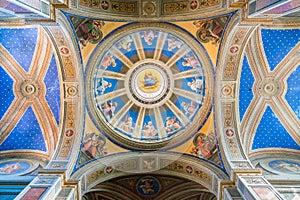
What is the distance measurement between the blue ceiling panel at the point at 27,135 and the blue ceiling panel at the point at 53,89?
935mm

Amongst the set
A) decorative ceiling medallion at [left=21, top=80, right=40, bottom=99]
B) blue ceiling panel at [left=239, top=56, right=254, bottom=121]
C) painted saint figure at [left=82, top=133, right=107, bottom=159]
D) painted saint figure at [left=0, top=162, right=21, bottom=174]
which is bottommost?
painted saint figure at [left=0, top=162, right=21, bottom=174]

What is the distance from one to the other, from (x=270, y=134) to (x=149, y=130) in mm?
5330

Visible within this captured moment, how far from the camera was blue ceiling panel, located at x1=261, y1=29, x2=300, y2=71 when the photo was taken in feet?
38.3

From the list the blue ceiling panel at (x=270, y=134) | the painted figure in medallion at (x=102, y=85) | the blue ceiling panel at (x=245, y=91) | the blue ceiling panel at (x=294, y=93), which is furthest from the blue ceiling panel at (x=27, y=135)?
the blue ceiling panel at (x=294, y=93)

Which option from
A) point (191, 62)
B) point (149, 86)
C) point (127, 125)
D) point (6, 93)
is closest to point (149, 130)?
point (127, 125)

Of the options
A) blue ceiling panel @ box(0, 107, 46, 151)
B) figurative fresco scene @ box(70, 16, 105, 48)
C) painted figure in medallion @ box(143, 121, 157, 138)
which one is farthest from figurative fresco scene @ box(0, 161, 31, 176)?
figurative fresco scene @ box(70, 16, 105, 48)

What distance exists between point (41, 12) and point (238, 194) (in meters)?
8.22

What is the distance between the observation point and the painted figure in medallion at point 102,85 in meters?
13.0

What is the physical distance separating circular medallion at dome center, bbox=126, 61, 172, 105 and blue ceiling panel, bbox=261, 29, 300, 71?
177 inches

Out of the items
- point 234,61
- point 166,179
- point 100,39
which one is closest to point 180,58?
point 234,61

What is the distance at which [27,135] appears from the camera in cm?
1255

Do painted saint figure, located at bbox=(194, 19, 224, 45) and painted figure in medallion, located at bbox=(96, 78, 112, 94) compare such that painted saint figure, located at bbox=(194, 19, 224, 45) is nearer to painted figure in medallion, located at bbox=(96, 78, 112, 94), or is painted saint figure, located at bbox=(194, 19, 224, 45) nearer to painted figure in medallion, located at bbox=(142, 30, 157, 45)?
painted figure in medallion, located at bbox=(142, 30, 157, 45)

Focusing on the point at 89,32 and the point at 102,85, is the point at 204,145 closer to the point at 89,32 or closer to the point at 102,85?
the point at 102,85

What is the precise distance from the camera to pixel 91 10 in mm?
10812
